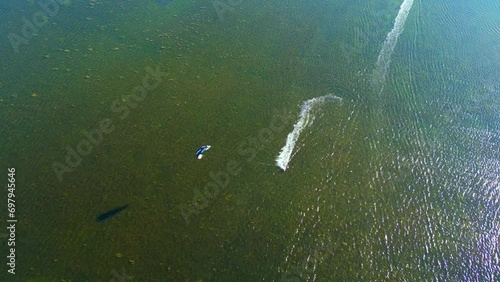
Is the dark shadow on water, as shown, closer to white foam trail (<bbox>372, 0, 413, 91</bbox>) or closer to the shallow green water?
the shallow green water

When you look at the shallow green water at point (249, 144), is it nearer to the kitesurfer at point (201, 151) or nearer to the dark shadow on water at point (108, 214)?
the dark shadow on water at point (108, 214)

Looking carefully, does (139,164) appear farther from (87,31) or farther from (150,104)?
(87,31)

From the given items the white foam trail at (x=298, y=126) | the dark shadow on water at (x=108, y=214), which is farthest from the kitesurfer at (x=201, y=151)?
the dark shadow on water at (x=108, y=214)

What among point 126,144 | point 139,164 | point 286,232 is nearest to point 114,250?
point 139,164

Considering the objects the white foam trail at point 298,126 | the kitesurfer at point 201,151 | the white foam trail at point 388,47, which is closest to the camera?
the kitesurfer at point 201,151

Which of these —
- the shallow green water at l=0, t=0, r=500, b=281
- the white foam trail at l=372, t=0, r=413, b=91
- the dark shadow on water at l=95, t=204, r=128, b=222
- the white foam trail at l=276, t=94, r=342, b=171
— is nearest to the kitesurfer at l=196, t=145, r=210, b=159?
the shallow green water at l=0, t=0, r=500, b=281

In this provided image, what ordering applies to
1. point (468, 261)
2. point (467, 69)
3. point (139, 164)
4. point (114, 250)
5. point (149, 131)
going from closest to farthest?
point (114, 250)
point (468, 261)
point (139, 164)
point (149, 131)
point (467, 69)
